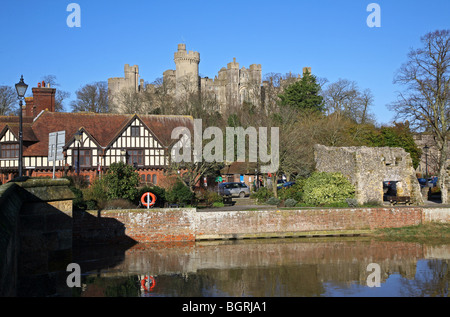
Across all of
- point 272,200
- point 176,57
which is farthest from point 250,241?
point 176,57

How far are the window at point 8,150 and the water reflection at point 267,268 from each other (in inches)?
751

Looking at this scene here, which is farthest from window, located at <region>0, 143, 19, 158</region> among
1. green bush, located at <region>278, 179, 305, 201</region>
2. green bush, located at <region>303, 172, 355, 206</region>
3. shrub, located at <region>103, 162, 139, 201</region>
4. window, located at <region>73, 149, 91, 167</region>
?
green bush, located at <region>303, 172, 355, 206</region>

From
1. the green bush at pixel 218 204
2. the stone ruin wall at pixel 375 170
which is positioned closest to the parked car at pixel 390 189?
the stone ruin wall at pixel 375 170

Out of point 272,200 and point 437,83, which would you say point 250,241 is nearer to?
point 272,200

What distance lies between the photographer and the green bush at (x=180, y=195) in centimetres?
2662

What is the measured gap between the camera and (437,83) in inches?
1219

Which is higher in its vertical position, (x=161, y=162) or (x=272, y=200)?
(x=161, y=162)

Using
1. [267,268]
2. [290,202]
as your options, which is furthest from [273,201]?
[267,268]

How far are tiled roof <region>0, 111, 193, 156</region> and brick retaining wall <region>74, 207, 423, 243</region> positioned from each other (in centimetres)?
1568

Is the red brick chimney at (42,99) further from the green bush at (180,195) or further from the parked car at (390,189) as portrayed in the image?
the parked car at (390,189)

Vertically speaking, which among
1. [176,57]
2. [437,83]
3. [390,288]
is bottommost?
[390,288]

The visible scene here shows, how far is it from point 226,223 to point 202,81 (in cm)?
7129

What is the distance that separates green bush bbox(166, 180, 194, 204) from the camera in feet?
87.4
